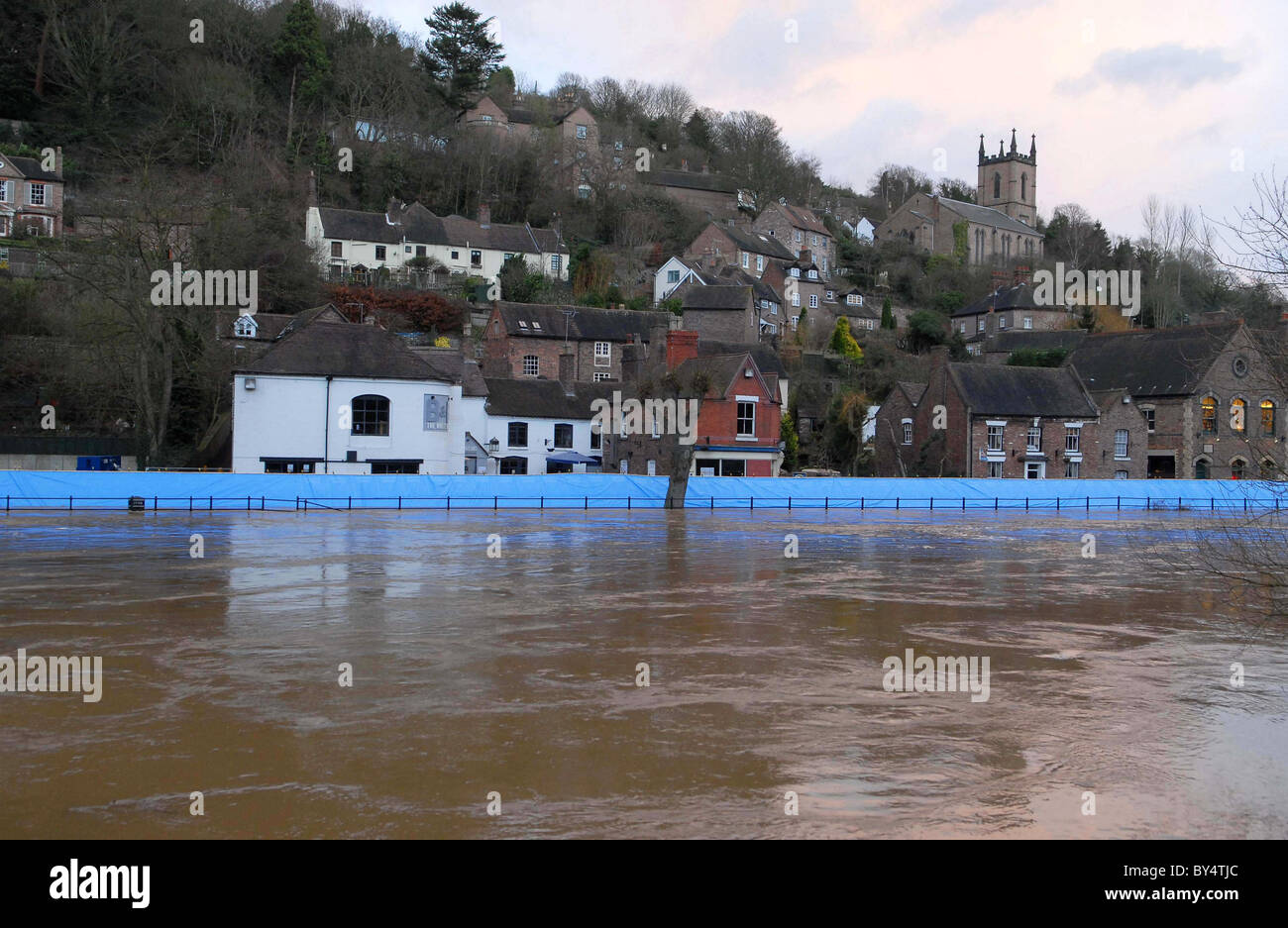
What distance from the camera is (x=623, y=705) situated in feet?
38.0

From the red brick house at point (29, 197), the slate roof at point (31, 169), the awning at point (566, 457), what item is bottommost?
the awning at point (566, 457)

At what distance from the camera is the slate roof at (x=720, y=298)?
71375 millimetres

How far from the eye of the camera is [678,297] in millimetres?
75438

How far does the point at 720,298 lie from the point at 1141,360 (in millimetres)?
27361

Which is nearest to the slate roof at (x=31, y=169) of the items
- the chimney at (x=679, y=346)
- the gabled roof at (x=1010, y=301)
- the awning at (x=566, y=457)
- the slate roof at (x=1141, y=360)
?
the awning at (x=566, y=457)

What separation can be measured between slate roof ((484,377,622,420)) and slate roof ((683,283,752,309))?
47.7 ft

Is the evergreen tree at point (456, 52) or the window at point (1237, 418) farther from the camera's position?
the evergreen tree at point (456, 52)

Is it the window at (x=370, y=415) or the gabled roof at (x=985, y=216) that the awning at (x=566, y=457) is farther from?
the gabled roof at (x=985, y=216)

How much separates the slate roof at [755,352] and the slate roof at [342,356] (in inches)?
810

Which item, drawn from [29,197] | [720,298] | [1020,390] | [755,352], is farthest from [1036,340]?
[29,197]

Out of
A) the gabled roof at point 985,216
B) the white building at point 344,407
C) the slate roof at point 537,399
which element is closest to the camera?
the white building at point 344,407

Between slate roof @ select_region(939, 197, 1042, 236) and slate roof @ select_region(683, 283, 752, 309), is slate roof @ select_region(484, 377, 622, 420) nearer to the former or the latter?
slate roof @ select_region(683, 283, 752, 309)

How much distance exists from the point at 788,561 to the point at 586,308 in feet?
144
